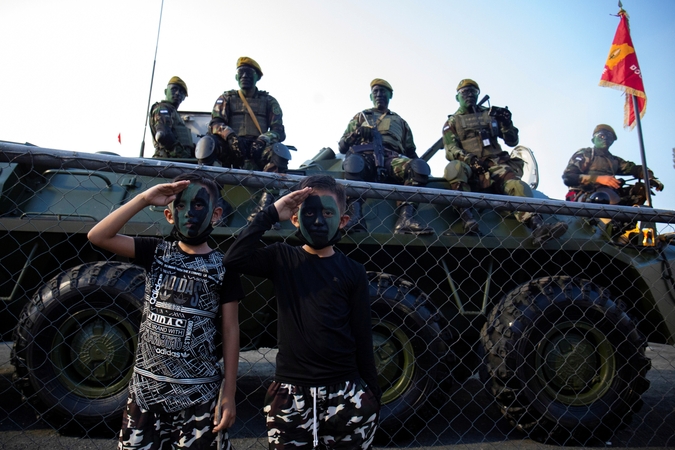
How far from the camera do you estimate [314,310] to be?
1.68m

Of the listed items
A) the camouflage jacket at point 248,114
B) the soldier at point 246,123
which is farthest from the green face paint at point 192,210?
the camouflage jacket at point 248,114

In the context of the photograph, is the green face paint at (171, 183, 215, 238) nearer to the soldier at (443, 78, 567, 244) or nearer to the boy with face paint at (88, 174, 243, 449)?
the boy with face paint at (88, 174, 243, 449)

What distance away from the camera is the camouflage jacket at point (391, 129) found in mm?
5297

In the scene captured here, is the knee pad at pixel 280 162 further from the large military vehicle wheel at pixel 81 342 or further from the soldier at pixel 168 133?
the soldier at pixel 168 133

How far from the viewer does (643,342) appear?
10.2 ft

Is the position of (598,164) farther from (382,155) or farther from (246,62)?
(246,62)

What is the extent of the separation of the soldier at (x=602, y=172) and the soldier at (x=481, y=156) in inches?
43.9

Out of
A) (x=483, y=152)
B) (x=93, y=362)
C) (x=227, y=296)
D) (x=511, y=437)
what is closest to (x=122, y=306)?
(x=93, y=362)

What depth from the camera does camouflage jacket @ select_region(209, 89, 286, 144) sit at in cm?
508

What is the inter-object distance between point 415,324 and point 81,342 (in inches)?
84.1

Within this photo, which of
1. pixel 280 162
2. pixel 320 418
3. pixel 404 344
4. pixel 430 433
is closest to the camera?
pixel 320 418

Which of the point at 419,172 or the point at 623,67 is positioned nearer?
the point at 419,172

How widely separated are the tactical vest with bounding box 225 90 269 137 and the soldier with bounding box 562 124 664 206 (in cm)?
370

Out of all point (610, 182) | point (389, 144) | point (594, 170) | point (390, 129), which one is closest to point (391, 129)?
point (390, 129)
